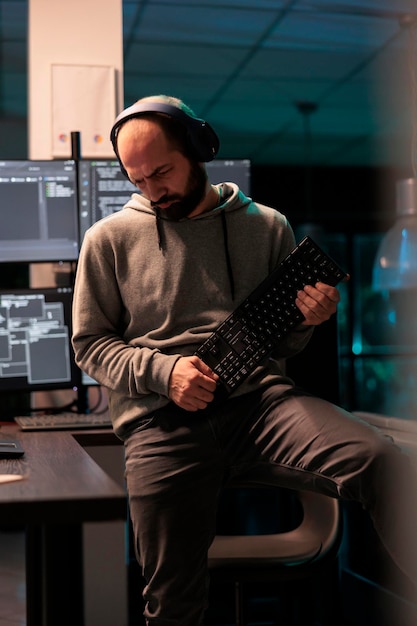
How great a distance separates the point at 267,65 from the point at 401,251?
2.74 meters

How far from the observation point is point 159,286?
157cm

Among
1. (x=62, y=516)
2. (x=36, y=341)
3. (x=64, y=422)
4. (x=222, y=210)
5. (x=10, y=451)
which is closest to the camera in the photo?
(x=62, y=516)

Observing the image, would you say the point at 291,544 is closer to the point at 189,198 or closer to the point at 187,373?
the point at 187,373

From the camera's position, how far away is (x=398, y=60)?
564 cm

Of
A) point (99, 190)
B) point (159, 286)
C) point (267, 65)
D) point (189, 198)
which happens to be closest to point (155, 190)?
point (189, 198)

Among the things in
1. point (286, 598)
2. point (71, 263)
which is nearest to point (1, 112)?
point (71, 263)

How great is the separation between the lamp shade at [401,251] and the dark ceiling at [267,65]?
2.14 ft

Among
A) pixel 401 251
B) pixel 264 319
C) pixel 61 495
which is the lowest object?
pixel 61 495

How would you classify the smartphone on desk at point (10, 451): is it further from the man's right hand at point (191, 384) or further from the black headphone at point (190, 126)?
the black headphone at point (190, 126)

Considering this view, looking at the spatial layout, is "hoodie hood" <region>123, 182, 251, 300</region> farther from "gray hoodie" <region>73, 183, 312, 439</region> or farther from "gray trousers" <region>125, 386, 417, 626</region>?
"gray trousers" <region>125, 386, 417, 626</region>

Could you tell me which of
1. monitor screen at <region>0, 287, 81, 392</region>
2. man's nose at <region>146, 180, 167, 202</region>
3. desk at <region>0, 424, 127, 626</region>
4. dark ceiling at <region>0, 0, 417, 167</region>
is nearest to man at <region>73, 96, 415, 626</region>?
man's nose at <region>146, 180, 167, 202</region>

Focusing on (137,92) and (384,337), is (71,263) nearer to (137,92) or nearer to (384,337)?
(137,92)

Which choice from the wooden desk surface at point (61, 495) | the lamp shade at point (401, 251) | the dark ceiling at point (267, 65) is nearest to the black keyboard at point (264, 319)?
the wooden desk surface at point (61, 495)

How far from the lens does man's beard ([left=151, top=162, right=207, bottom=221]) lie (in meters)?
1.59
